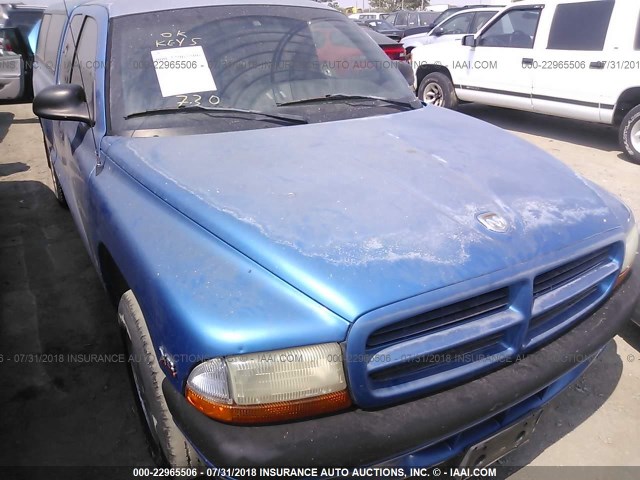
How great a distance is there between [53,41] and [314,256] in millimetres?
3983

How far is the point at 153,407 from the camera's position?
1.87 metres

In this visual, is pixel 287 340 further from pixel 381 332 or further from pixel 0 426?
pixel 0 426

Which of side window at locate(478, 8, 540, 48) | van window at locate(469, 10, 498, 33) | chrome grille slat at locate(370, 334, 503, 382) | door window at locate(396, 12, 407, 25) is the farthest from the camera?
door window at locate(396, 12, 407, 25)

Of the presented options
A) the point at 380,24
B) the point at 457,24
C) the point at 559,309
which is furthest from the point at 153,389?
the point at 380,24

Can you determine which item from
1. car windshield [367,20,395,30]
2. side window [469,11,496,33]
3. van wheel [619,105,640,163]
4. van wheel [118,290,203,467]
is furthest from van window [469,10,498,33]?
van wheel [118,290,203,467]

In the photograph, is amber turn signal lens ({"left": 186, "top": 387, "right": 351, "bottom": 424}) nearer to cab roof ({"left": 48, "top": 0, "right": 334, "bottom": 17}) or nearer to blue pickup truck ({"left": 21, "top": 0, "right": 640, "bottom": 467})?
blue pickup truck ({"left": 21, "top": 0, "right": 640, "bottom": 467})

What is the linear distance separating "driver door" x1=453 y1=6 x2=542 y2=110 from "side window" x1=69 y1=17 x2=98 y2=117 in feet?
19.9

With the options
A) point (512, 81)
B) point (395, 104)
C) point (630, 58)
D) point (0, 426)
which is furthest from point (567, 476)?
point (512, 81)

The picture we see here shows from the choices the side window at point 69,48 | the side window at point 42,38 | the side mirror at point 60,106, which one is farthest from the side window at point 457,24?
the side mirror at point 60,106

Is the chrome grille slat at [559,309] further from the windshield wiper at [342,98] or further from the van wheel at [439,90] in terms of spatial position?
the van wheel at [439,90]

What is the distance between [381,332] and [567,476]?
136 cm

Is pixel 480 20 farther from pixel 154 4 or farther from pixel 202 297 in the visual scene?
pixel 202 297

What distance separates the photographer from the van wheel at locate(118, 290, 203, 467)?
1.77 metres

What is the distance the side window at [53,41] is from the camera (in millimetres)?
4107
